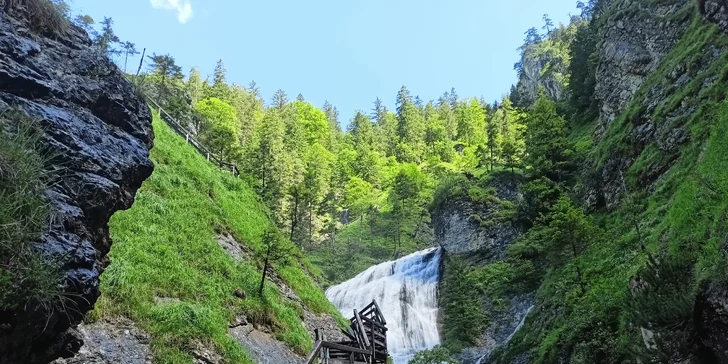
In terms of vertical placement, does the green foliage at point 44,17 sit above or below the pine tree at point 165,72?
below

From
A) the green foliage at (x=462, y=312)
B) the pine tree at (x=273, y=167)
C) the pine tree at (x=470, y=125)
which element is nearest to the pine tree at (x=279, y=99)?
→ the pine tree at (x=470, y=125)

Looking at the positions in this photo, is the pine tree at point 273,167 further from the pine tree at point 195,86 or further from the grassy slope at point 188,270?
the pine tree at point 195,86

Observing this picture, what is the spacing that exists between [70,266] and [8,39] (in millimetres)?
3940

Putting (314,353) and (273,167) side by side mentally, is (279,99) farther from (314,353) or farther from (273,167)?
(314,353)

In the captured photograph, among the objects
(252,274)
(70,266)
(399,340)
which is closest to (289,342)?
(252,274)

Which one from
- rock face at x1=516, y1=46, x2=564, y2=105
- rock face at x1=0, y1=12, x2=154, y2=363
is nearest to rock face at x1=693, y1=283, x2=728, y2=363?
rock face at x1=0, y1=12, x2=154, y2=363

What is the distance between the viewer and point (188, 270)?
16484mm

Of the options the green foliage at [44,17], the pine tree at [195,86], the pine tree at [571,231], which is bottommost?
the pine tree at [571,231]

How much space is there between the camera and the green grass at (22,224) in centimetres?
549

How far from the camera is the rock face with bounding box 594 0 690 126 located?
26.7m

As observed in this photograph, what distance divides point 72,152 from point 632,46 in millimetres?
30435

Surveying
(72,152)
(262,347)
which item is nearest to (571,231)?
(262,347)

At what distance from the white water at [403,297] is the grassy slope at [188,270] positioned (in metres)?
13.2

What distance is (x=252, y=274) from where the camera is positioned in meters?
19.4
